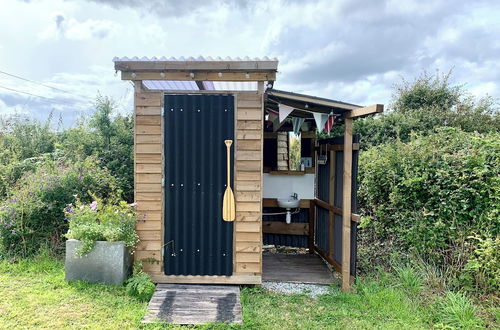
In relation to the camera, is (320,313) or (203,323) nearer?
(203,323)

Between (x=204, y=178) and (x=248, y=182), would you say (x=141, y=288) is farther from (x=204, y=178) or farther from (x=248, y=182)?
(x=248, y=182)

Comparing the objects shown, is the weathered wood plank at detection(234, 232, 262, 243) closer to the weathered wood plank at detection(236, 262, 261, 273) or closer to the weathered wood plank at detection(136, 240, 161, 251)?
the weathered wood plank at detection(236, 262, 261, 273)

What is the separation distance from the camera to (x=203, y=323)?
2518 millimetres

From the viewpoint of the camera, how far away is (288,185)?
16.8 feet

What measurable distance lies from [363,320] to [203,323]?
1501mm

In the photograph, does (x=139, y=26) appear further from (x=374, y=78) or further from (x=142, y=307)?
(x=374, y=78)

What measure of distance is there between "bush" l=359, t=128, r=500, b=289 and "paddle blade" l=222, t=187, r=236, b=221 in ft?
5.53

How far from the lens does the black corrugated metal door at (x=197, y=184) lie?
3.29 meters

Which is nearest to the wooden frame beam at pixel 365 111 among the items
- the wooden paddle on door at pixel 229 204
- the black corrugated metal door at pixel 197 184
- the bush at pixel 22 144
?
the black corrugated metal door at pixel 197 184

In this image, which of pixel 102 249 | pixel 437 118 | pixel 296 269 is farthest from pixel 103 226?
pixel 437 118

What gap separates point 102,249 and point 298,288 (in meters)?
2.36

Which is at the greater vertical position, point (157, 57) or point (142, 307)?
point (157, 57)

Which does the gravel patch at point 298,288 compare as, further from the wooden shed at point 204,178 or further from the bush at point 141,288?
the bush at point 141,288

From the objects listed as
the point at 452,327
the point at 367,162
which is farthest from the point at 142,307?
the point at 367,162
